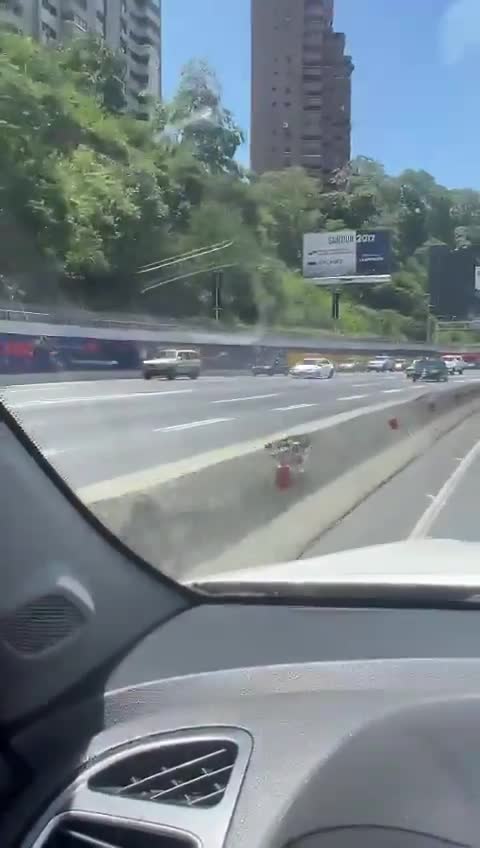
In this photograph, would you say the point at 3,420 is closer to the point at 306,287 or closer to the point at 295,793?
the point at 295,793

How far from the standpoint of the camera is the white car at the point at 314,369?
1055 cm

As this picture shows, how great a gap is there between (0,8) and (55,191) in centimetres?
78

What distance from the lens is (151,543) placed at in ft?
16.9

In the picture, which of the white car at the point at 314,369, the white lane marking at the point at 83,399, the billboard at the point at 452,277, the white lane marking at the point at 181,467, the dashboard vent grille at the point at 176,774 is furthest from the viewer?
the white car at the point at 314,369

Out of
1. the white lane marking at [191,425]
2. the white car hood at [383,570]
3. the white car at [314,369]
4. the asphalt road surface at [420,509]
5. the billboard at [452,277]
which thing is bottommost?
the asphalt road surface at [420,509]

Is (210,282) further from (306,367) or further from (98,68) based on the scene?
(306,367)

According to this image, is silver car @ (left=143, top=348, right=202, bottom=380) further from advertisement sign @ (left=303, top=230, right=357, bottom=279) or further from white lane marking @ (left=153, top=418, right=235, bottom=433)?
advertisement sign @ (left=303, top=230, right=357, bottom=279)

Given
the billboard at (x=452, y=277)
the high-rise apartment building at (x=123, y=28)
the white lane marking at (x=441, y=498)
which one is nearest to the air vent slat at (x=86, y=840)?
the high-rise apartment building at (x=123, y=28)

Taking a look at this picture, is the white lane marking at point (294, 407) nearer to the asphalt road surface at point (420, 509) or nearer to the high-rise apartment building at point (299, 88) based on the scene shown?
the asphalt road surface at point (420, 509)

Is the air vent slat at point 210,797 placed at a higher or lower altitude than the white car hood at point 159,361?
lower

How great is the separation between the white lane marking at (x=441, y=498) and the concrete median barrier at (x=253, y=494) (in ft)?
2.08

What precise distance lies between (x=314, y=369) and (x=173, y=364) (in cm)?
395

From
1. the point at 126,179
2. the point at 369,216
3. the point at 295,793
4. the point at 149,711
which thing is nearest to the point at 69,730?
the point at 149,711

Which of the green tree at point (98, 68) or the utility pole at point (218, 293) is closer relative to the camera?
the green tree at point (98, 68)
